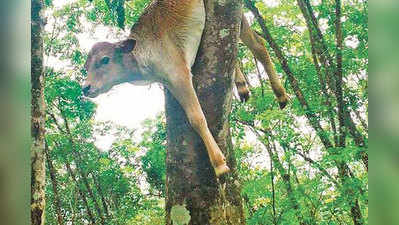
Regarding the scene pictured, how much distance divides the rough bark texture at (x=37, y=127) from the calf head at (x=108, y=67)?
105 centimetres

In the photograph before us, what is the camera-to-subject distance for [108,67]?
10.7 ft

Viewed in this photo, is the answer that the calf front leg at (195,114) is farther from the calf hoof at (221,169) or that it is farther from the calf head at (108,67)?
the calf head at (108,67)

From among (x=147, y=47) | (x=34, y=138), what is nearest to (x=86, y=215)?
(x=34, y=138)

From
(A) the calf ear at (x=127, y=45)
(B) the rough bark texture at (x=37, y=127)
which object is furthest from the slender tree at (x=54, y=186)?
(A) the calf ear at (x=127, y=45)

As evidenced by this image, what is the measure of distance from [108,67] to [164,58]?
52cm

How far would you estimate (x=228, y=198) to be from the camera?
248 cm

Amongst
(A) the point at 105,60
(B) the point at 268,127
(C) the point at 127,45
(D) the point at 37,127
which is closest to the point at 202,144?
(C) the point at 127,45

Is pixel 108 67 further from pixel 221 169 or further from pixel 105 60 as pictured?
pixel 221 169

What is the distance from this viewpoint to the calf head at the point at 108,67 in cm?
323

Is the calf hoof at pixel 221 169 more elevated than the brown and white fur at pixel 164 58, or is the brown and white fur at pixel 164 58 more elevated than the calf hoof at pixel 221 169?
the brown and white fur at pixel 164 58

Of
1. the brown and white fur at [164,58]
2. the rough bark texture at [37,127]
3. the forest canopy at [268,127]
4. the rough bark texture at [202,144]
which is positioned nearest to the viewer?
the rough bark texture at [202,144]

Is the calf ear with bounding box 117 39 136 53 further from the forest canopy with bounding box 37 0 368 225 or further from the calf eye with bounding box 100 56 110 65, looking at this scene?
the forest canopy with bounding box 37 0 368 225
